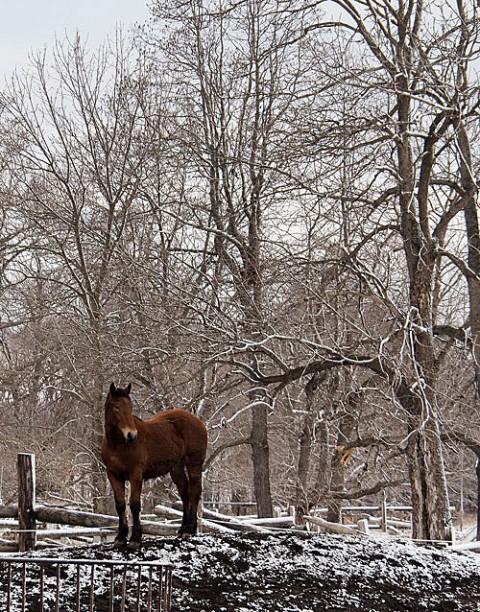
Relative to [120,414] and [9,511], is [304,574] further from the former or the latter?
[9,511]

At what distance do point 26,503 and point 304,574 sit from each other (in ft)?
14.1

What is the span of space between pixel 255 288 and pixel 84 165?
5.23 m

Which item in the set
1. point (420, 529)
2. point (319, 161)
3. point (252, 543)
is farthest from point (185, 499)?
point (319, 161)

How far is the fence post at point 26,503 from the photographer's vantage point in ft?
33.2

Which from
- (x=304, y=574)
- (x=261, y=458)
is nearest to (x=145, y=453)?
(x=304, y=574)

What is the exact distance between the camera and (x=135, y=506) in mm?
7391

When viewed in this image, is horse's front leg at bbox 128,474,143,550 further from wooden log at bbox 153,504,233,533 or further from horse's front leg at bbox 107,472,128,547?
wooden log at bbox 153,504,233,533

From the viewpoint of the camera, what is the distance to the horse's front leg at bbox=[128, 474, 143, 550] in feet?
24.1

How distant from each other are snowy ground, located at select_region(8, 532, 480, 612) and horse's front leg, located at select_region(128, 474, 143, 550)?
0.45 feet

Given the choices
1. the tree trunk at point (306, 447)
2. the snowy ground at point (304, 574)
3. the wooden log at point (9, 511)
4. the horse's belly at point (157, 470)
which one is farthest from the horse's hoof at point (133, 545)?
the tree trunk at point (306, 447)

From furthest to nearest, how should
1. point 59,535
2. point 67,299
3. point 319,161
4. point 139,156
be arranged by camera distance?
1. point 67,299
2. point 139,156
3. point 319,161
4. point 59,535

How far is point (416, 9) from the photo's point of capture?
13.8 meters

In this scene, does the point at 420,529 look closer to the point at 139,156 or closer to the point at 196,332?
the point at 196,332

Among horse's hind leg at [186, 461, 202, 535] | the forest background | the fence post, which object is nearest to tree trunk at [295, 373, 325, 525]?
the forest background
